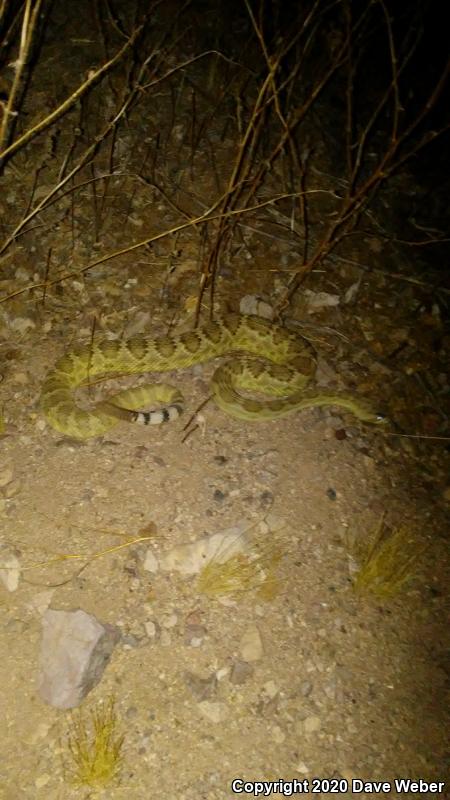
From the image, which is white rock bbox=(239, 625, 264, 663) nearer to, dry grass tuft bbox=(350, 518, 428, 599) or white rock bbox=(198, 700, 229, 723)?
white rock bbox=(198, 700, 229, 723)

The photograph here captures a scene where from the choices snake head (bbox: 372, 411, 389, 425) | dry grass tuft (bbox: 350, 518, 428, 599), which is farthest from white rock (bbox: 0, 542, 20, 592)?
snake head (bbox: 372, 411, 389, 425)

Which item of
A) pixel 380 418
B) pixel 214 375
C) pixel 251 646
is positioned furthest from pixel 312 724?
pixel 214 375

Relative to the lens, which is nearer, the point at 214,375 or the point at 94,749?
the point at 94,749

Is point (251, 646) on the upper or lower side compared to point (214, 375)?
lower

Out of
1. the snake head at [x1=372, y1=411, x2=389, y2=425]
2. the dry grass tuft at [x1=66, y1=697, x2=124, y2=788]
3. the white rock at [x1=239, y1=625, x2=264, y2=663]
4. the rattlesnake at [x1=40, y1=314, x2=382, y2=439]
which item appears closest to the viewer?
the dry grass tuft at [x1=66, y1=697, x2=124, y2=788]

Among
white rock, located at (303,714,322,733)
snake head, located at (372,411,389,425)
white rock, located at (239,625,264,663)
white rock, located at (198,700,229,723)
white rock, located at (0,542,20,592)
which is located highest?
white rock, located at (0,542,20,592)

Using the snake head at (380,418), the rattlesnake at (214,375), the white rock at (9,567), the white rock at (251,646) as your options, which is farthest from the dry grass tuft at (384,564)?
the white rock at (9,567)

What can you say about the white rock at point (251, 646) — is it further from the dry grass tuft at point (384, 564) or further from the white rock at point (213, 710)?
the dry grass tuft at point (384, 564)

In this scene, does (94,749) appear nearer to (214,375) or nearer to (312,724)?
(312,724)

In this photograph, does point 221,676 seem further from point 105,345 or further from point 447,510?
point 105,345
